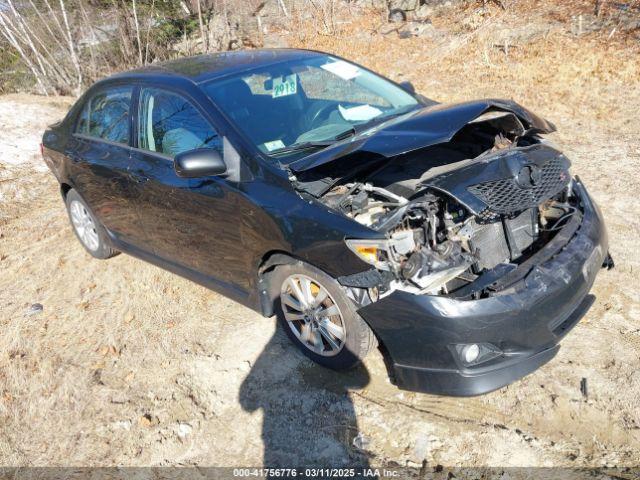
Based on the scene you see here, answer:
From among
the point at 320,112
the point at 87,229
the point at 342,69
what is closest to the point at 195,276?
the point at 320,112

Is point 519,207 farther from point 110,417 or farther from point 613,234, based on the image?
point 110,417

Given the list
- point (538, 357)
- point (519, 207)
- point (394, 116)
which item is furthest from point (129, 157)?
point (538, 357)

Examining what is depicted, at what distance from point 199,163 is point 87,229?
268 centimetres

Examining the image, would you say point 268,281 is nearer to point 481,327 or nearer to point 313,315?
point 313,315

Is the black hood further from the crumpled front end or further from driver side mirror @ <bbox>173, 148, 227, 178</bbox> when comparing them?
driver side mirror @ <bbox>173, 148, 227, 178</bbox>

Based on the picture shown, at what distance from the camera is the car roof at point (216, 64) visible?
13.1ft

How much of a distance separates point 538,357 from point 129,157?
3.15 metres

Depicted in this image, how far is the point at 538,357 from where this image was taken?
284cm

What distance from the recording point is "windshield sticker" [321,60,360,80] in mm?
4402

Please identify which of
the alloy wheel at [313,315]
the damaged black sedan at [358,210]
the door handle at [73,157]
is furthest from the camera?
the door handle at [73,157]

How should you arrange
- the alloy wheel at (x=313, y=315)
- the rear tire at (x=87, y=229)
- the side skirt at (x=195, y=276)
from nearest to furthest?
the alloy wheel at (x=313, y=315)
the side skirt at (x=195, y=276)
the rear tire at (x=87, y=229)

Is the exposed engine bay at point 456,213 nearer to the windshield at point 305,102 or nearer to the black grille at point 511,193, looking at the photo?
the black grille at point 511,193

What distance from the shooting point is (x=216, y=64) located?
420 cm

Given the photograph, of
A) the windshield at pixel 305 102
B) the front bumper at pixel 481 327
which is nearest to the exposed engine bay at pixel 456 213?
the front bumper at pixel 481 327
